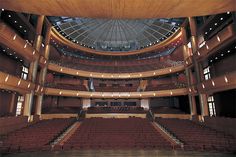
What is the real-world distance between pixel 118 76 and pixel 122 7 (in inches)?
872

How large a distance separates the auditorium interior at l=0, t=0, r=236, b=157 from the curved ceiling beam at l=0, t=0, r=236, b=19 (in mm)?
38

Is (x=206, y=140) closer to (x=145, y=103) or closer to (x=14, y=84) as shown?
(x=145, y=103)

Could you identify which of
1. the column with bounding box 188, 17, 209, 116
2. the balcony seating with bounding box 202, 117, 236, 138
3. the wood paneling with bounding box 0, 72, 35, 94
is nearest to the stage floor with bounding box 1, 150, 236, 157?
the balcony seating with bounding box 202, 117, 236, 138

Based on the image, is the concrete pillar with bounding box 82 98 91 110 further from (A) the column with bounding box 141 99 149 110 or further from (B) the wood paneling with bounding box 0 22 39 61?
(B) the wood paneling with bounding box 0 22 39 61

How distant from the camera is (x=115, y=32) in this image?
29.4 metres

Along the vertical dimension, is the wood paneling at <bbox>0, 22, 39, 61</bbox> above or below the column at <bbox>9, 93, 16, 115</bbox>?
above

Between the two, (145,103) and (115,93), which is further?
(145,103)

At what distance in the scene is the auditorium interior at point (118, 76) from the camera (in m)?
6.41

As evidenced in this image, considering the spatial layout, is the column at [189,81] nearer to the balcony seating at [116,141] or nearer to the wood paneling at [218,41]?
the wood paneling at [218,41]

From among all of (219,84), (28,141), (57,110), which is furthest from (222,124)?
(57,110)

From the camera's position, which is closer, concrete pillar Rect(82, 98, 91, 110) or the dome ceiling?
the dome ceiling

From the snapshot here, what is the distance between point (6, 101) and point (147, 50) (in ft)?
79.2

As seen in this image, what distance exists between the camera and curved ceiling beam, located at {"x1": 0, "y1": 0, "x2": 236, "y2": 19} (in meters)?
5.35

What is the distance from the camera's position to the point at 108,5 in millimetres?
5629
